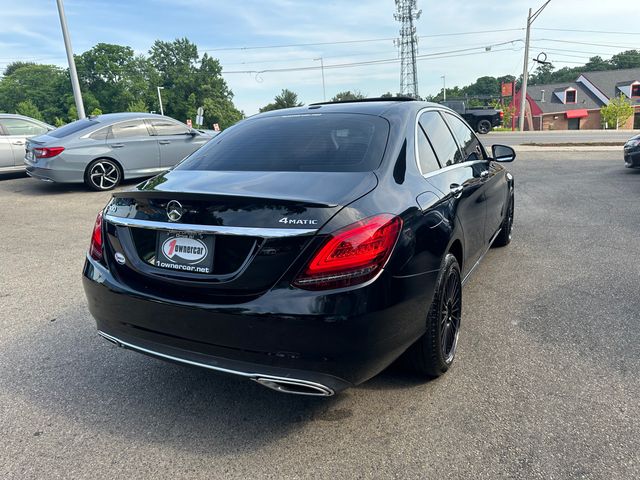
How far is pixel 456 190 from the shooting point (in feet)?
10.5

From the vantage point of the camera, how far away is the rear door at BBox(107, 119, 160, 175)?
9367 millimetres

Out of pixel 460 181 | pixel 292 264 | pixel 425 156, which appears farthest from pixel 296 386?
pixel 460 181

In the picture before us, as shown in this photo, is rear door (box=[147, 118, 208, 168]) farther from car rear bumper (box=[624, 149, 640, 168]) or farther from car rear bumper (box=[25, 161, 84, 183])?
car rear bumper (box=[624, 149, 640, 168])

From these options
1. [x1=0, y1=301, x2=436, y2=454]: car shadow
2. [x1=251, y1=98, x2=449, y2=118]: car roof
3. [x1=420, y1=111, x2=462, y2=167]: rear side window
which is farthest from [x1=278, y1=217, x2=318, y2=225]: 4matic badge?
[x1=420, y1=111, x2=462, y2=167]: rear side window

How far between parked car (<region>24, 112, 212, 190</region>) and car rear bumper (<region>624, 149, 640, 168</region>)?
952 centimetres

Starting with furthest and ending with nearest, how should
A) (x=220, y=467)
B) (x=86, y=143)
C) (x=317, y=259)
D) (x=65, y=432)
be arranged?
(x=86, y=143) → (x=65, y=432) → (x=220, y=467) → (x=317, y=259)

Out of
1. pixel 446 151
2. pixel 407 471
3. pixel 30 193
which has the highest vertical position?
pixel 446 151

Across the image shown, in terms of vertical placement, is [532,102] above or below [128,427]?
above

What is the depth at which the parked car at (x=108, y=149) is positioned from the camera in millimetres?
8844

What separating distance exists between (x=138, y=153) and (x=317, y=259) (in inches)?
339

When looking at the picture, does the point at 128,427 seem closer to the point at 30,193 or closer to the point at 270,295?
the point at 270,295

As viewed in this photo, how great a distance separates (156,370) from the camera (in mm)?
3033

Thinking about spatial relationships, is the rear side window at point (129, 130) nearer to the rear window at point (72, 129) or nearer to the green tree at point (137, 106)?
the rear window at point (72, 129)

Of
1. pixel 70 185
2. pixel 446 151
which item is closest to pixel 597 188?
pixel 446 151
